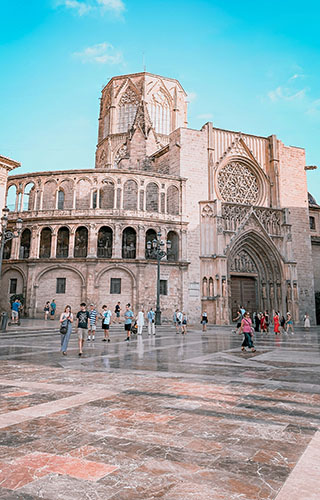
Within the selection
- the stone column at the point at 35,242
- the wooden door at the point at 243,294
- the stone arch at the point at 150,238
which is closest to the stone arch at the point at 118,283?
the stone arch at the point at 150,238

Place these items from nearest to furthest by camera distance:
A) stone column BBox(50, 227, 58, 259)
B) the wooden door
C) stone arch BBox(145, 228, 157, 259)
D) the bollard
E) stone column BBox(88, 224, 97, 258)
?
the bollard < stone column BBox(88, 224, 97, 258) < stone column BBox(50, 227, 58, 259) < stone arch BBox(145, 228, 157, 259) < the wooden door

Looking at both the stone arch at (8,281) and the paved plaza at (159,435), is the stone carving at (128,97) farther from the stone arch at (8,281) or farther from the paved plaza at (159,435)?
the paved plaza at (159,435)

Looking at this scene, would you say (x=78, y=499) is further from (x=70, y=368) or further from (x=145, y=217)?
(x=145, y=217)

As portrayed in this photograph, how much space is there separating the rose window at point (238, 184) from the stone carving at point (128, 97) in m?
14.7

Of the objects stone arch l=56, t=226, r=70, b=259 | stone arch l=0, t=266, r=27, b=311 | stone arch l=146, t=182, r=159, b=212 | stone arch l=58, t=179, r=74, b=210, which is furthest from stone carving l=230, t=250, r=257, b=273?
stone arch l=0, t=266, r=27, b=311

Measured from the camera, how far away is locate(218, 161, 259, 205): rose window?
31031 millimetres

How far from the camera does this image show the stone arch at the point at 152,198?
96.9ft

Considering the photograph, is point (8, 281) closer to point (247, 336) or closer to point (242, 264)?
point (242, 264)

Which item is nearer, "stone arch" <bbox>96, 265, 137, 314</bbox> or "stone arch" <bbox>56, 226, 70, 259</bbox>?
"stone arch" <bbox>96, 265, 137, 314</bbox>

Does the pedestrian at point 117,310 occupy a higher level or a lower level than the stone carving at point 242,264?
lower

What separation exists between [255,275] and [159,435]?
27833mm

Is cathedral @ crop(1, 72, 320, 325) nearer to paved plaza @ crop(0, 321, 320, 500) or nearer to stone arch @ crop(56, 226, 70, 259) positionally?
stone arch @ crop(56, 226, 70, 259)

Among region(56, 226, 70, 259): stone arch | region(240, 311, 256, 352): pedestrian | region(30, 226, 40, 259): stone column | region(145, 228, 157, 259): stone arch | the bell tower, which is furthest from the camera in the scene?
the bell tower

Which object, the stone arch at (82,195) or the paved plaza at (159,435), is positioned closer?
the paved plaza at (159,435)
